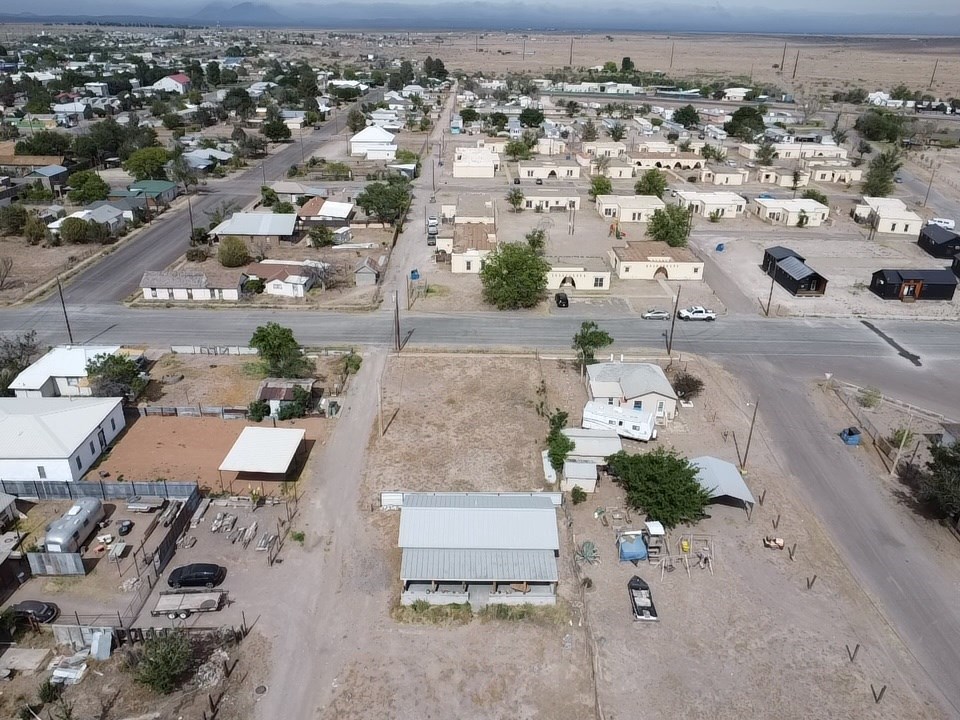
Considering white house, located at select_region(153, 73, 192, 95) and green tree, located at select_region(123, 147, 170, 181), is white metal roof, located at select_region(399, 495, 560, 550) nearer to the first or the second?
green tree, located at select_region(123, 147, 170, 181)

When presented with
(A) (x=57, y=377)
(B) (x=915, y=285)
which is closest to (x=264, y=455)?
(A) (x=57, y=377)

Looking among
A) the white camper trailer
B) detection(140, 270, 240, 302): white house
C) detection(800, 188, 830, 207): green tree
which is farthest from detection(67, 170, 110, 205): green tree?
detection(800, 188, 830, 207): green tree

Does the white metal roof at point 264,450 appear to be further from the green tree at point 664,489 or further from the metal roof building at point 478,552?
the green tree at point 664,489

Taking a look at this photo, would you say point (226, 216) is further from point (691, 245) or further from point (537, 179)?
point (691, 245)

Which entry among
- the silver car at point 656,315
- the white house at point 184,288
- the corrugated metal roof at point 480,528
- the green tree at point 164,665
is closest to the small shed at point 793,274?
the silver car at point 656,315

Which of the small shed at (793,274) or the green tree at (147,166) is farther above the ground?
the green tree at (147,166)

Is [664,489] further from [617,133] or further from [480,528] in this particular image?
[617,133]
